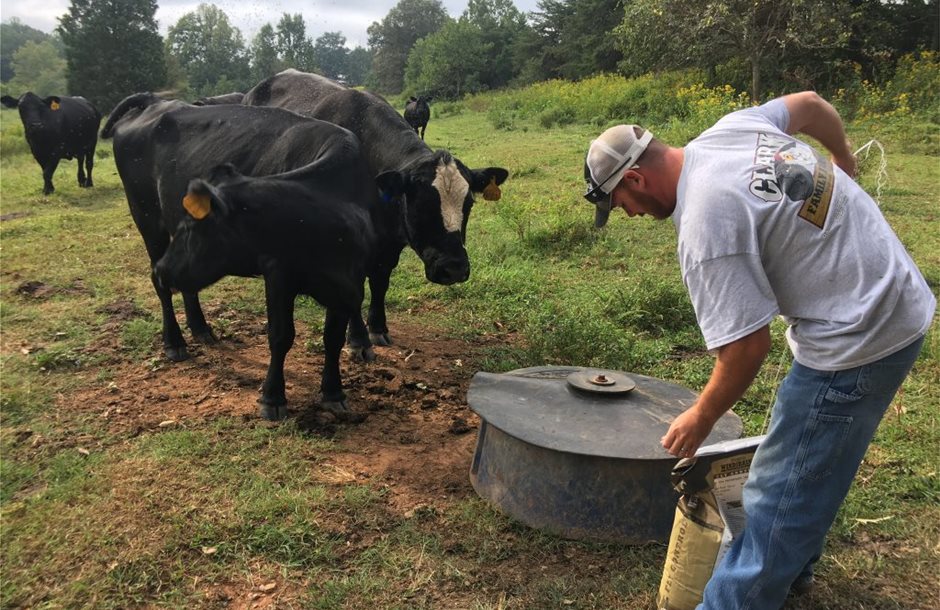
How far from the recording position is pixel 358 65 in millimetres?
82000

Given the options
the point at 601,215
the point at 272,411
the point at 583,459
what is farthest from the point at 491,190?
the point at 601,215

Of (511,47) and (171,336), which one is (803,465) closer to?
(171,336)

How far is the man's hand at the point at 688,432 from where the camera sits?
6.87 feet

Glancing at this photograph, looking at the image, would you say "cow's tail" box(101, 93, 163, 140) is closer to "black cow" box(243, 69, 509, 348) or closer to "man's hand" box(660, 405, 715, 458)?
"black cow" box(243, 69, 509, 348)

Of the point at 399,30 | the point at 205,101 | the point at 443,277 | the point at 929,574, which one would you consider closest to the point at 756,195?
the point at 929,574

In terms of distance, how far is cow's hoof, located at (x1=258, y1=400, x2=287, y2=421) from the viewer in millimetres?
4191

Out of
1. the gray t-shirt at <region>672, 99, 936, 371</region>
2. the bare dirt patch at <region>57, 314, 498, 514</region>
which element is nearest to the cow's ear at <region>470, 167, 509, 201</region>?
the bare dirt patch at <region>57, 314, 498, 514</region>

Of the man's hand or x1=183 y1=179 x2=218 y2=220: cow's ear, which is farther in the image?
x1=183 y1=179 x2=218 y2=220: cow's ear

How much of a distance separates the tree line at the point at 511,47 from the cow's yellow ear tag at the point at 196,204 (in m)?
6.65

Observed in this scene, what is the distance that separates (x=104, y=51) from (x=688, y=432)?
41.2 metres

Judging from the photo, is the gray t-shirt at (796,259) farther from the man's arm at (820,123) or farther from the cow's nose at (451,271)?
the cow's nose at (451,271)

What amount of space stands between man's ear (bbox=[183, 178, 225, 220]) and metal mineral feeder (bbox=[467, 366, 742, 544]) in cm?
166

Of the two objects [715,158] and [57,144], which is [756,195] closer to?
[715,158]

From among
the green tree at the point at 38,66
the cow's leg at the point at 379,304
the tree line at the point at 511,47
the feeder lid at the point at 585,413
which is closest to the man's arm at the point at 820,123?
the feeder lid at the point at 585,413
